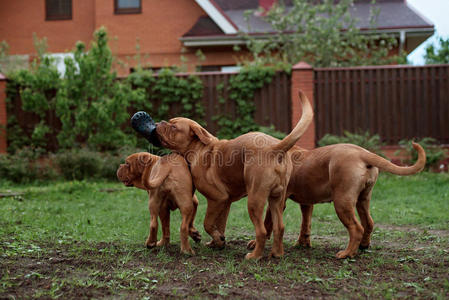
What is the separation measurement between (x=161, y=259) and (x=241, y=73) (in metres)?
10.7

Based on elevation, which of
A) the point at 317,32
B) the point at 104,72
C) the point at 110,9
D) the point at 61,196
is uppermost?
the point at 110,9

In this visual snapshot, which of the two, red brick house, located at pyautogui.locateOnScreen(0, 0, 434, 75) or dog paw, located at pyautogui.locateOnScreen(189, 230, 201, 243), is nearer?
dog paw, located at pyautogui.locateOnScreen(189, 230, 201, 243)

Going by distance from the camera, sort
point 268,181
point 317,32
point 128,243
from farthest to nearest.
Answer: point 317,32
point 128,243
point 268,181

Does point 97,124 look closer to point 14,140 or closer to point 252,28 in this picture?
point 14,140

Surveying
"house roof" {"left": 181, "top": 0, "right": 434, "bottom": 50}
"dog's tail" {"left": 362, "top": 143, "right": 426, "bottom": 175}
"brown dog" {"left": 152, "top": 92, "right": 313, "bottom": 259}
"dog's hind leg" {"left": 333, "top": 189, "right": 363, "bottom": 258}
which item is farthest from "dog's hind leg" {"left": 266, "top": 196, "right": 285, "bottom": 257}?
"house roof" {"left": 181, "top": 0, "right": 434, "bottom": 50}

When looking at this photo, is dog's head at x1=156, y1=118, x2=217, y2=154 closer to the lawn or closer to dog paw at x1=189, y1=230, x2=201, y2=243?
dog paw at x1=189, y1=230, x2=201, y2=243

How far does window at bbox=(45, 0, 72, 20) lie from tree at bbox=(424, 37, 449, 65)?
1722 centimetres

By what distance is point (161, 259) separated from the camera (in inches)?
188

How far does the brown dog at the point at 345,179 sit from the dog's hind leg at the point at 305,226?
0.16 meters

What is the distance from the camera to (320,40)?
56.2ft

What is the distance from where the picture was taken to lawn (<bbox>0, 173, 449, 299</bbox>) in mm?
3717

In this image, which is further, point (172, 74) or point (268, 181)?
point (172, 74)

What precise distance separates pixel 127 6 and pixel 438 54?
15037mm

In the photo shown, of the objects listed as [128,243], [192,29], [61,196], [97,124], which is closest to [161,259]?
[128,243]
